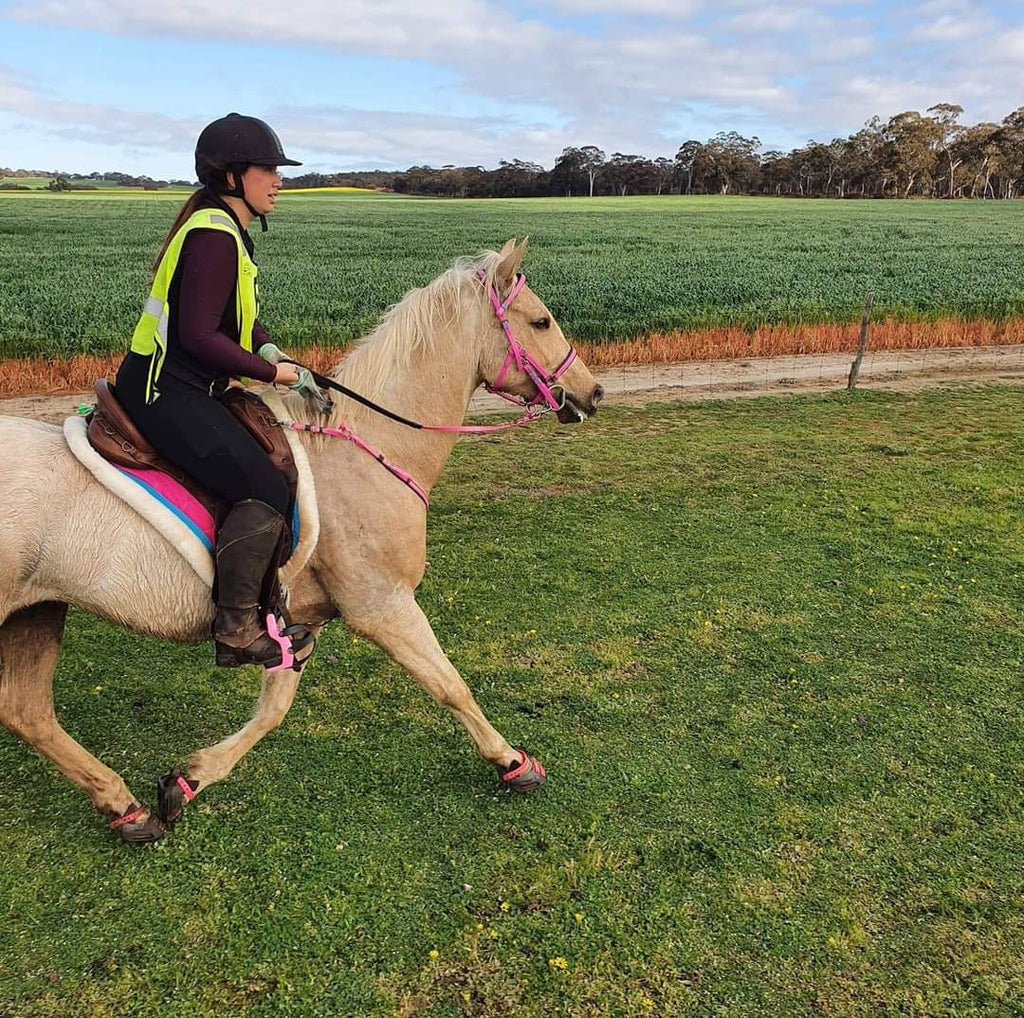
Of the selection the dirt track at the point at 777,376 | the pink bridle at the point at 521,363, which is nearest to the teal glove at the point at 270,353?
the pink bridle at the point at 521,363

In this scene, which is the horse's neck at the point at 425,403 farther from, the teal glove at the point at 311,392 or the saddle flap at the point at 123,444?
the saddle flap at the point at 123,444

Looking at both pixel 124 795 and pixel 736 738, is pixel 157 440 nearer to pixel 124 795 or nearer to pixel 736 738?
pixel 124 795

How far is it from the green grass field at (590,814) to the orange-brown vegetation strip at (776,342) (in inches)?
415

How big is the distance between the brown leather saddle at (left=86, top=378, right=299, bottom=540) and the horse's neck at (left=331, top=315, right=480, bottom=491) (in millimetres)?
449

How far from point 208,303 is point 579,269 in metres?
25.9

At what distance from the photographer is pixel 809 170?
4528 inches

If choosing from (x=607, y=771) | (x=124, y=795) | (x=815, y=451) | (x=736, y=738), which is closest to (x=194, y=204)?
(x=124, y=795)

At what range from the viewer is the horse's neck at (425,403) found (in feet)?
12.4

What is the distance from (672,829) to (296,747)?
81.5 inches

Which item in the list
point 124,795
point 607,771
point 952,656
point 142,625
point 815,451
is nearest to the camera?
point 142,625

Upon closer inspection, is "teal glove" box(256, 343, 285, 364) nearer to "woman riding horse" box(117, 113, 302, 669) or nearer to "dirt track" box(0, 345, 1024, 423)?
"woman riding horse" box(117, 113, 302, 669)

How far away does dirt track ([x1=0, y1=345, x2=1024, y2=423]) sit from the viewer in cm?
1395

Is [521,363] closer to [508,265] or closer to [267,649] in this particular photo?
[508,265]

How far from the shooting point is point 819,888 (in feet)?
11.5
